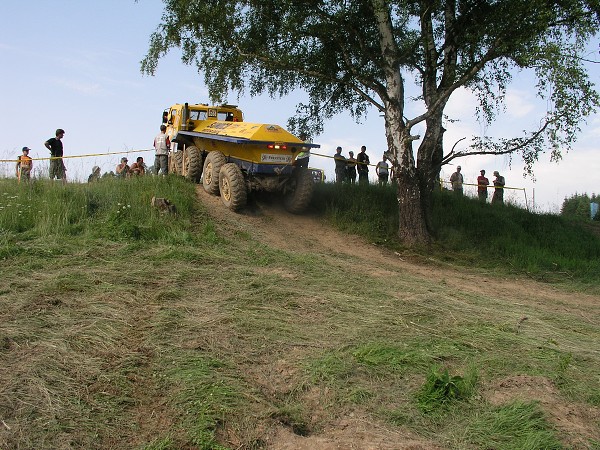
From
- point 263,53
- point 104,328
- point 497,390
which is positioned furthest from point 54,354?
point 263,53

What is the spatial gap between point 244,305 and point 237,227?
569cm

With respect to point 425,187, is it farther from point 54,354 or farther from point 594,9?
point 54,354

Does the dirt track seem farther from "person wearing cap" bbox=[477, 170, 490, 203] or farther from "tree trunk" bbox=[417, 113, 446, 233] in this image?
"person wearing cap" bbox=[477, 170, 490, 203]

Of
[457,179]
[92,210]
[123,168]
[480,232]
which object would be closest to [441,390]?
[92,210]

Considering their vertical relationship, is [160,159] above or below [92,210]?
above

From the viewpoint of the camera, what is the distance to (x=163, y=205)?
12.6 metres

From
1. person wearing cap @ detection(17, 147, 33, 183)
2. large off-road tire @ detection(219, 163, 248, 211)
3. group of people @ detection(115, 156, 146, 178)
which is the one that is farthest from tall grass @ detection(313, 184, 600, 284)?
person wearing cap @ detection(17, 147, 33, 183)

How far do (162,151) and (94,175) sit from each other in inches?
84.5

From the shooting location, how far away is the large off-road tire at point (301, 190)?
14883mm

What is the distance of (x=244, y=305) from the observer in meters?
7.70

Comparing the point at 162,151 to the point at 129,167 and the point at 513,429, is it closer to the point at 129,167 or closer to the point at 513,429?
the point at 129,167

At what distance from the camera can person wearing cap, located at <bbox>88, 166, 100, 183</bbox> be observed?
14.3 metres

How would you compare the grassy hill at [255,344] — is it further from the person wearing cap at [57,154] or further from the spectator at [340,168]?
the spectator at [340,168]

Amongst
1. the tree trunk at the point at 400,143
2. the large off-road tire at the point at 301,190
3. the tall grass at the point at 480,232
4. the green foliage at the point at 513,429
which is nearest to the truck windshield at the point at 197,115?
the large off-road tire at the point at 301,190
